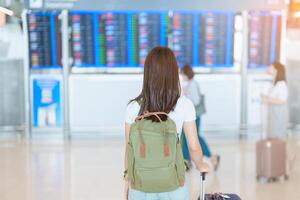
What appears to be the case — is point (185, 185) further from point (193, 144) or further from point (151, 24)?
point (151, 24)

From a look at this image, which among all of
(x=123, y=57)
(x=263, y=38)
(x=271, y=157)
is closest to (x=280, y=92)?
(x=271, y=157)

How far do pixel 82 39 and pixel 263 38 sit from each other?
300 centimetres

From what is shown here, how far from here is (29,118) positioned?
8312 mm

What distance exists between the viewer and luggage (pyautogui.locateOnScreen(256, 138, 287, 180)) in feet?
17.7

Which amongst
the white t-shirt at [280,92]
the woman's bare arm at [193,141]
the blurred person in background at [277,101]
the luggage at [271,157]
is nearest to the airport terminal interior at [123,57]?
the blurred person in background at [277,101]

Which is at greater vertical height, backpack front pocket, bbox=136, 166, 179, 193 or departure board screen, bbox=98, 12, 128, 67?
departure board screen, bbox=98, 12, 128, 67

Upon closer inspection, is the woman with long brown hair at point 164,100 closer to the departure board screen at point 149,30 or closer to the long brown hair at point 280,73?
the long brown hair at point 280,73

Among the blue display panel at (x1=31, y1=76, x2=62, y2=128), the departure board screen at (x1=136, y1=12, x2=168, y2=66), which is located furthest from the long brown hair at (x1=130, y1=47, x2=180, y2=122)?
the blue display panel at (x1=31, y1=76, x2=62, y2=128)

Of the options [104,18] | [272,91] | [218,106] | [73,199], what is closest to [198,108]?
[272,91]

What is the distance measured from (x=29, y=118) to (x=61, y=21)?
1.69 meters

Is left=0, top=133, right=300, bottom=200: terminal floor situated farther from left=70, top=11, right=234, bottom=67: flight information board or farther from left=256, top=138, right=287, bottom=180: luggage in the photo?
left=70, top=11, right=234, bottom=67: flight information board

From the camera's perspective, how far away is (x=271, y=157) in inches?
213

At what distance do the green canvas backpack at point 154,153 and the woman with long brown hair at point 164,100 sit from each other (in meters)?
0.05

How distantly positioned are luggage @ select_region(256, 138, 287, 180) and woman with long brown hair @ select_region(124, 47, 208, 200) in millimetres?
3085
